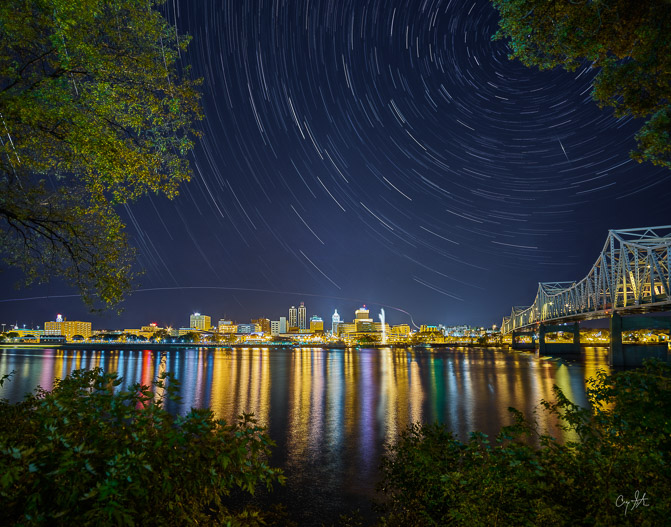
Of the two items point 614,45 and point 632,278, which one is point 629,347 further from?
point 614,45

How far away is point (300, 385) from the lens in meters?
45.2

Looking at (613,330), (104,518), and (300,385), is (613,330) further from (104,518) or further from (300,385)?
(104,518)

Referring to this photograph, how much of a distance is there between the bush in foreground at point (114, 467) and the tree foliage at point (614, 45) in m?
10.2

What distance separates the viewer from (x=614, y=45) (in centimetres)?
978

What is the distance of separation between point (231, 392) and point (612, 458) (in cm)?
3723

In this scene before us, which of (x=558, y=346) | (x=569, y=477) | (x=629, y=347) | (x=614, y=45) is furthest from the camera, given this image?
(x=558, y=346)

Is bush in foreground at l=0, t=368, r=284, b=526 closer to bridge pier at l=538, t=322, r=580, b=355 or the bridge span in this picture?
the bridge span

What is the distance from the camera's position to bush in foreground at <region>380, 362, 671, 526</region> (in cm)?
488

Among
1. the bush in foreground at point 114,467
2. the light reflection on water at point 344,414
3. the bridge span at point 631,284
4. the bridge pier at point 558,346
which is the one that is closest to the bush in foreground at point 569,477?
the bush in foreground at point 114,467

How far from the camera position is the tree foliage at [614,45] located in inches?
352

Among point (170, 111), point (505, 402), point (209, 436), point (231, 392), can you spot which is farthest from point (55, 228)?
point (505, 402)

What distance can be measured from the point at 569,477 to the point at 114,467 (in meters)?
5.78

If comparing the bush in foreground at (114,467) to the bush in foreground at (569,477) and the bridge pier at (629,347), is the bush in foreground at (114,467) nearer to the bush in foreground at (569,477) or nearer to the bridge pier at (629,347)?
the bush in foreground at (569,477)

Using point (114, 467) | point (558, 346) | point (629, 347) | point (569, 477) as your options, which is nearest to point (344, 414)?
point (569, 477)
